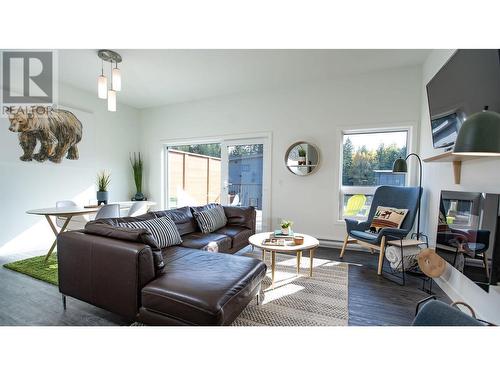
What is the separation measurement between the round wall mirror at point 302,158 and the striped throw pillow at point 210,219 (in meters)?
1.52

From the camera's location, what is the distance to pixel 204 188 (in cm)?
533

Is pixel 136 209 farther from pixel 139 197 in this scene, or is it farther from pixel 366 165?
pixel 366 165

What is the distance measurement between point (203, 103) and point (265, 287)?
12.6ft

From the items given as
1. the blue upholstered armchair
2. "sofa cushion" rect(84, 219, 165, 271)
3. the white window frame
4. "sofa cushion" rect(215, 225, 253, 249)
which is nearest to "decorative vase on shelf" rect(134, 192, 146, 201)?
"sofa cushion" rect(215, 225, 253, 249)

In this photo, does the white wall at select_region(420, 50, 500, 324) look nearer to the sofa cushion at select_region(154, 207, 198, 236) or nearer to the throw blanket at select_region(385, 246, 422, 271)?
the throw blanket at select_region(385, 246, 422, 271)

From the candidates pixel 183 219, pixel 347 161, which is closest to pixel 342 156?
pixel 347 161

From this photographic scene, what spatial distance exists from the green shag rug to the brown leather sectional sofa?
918mm

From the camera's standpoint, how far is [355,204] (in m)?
3.70

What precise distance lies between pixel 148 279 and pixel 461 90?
2.85 meters

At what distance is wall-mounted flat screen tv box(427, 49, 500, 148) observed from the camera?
58.4 inches

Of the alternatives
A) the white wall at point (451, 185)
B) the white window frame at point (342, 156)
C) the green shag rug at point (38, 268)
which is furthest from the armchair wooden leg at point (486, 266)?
the green shag rug at point (38, 268)

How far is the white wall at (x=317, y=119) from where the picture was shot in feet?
11.0

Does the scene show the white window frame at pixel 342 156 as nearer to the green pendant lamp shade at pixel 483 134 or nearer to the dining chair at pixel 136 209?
the green pendant lamp shade at pixel 483 134
